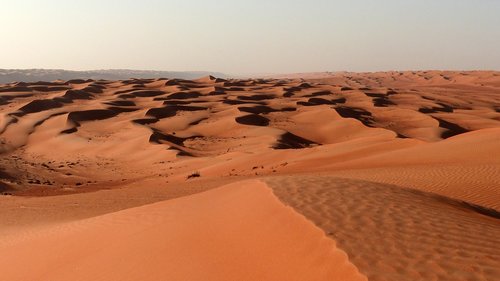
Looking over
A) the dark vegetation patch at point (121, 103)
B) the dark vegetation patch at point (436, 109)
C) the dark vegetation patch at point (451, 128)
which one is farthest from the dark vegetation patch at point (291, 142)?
the dark vegetation patch at point (121, 103)

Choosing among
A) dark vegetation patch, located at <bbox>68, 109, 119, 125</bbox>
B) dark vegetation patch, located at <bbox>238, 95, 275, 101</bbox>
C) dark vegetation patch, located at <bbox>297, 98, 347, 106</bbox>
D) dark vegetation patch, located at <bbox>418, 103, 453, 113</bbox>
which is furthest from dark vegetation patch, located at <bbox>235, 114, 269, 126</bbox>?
dark vegetation patch, located at <bbox>418, 103, 453, 113</bbox>

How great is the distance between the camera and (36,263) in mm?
6707

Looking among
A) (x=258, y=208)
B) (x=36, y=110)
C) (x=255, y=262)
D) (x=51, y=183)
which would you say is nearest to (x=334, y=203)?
(x=258, y=208)

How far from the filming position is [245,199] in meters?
7.26

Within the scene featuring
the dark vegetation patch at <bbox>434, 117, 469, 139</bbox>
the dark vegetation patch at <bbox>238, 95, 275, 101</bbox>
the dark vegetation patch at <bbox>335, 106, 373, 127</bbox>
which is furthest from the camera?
the dark vegetation patch at <bbox>238, 95, 275, 101</bbox>

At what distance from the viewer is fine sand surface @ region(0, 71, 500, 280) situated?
4887 mm

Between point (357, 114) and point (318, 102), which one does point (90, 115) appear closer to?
point (318, 102)

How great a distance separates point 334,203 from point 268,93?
38.7 metres

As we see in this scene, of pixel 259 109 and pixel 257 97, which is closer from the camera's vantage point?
pixel 259 109

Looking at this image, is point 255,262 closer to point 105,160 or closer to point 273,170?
point 273,170

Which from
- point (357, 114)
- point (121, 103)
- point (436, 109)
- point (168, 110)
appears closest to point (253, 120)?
point (168, 110)

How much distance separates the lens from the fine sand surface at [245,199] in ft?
16.0

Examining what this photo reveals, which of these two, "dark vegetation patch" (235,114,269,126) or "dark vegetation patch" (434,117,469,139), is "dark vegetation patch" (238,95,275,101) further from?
"dark vegetation patch" (434,117,469,139)

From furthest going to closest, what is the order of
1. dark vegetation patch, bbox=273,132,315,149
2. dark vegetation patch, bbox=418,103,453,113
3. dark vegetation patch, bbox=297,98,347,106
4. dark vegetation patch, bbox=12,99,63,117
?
dark vegetation patch, bbox=418,103,453,113
dark vegetation patch, bbox=297,98,347,106
dark vegetation patch, bbox=12,99,63,117
dark vegetation patch, bbox=273,132,315,149
